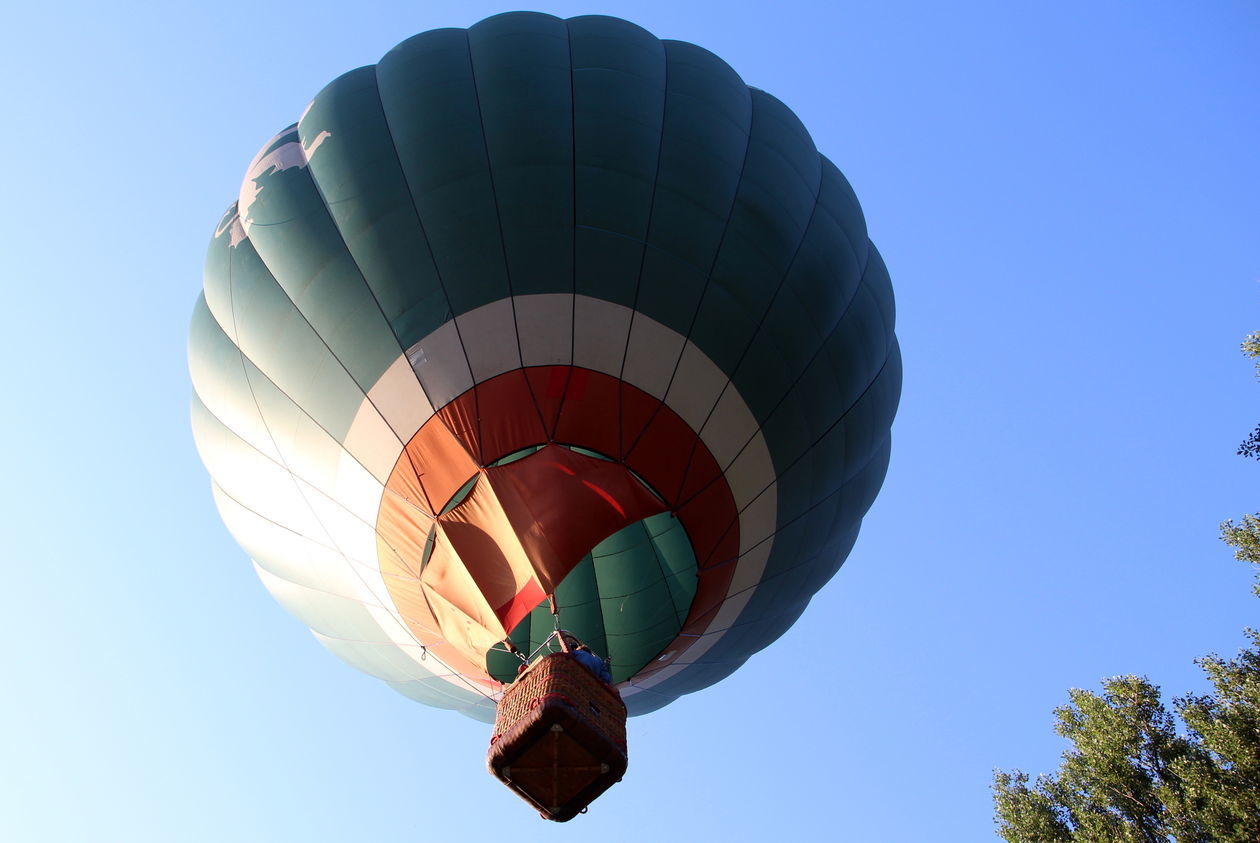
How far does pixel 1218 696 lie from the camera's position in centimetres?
715

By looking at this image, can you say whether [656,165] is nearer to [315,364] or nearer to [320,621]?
[315,364]

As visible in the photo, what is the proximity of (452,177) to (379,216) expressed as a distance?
1.59ft

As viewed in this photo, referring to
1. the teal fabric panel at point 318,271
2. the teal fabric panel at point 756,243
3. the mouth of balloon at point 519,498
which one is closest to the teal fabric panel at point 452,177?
the teal fabric panel at point 318,271

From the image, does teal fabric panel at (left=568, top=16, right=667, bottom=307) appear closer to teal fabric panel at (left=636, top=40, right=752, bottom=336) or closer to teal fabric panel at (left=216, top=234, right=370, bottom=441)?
teal fabric panel at (left=636, top=40, right=752, bottom=336)

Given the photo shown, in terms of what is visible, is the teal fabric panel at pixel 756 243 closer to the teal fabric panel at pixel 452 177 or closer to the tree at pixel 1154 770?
the teal fabric panel at pixel 452 177

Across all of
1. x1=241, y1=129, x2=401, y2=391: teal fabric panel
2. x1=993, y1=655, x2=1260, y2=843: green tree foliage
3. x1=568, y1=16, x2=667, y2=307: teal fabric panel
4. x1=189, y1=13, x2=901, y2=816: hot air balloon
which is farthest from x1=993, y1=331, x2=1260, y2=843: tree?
x1=241, y1=129, x2=401, y2=391: teal fabric panel

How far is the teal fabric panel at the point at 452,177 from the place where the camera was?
5184 millimetres

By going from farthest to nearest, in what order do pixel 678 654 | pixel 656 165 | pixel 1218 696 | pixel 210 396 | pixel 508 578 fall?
pixel 1218 696 < pixel 678 654 < pixel 210 396 < pixel 656 165 < pixel 508 578

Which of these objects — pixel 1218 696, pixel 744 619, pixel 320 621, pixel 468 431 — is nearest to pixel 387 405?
pixel 468 431

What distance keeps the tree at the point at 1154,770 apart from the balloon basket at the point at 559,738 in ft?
14.8

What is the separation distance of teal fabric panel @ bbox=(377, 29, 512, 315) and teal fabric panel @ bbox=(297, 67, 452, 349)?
6 cm

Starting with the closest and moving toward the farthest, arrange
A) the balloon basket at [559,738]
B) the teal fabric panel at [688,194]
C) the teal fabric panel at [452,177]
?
the balloon basket at [559,738] < the teal fabric panel at [452,177] < the teal fabric panel at [688,194]

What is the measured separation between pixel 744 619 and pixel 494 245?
329 cm

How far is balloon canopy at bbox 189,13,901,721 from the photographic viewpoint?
5199mm
